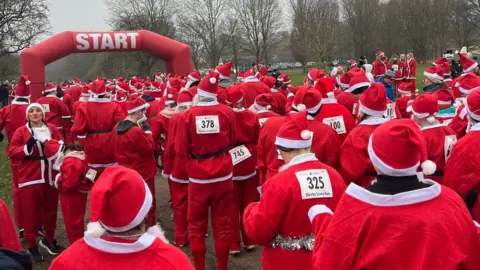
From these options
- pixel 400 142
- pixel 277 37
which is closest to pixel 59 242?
pixel 400 142

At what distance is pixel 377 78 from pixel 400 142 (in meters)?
15.3

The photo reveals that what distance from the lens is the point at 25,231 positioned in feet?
20.8

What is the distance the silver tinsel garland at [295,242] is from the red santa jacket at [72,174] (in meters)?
3.17

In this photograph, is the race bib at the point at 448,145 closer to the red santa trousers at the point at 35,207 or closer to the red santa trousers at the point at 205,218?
the red santa trousers at the point at 205,218

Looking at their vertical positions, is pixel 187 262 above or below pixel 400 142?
below

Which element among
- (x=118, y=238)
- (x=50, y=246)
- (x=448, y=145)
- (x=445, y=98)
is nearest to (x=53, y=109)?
(x=50, y=246)

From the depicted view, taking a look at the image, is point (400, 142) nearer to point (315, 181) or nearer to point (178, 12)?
point (315, 181)

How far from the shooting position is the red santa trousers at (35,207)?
6293 millimetres

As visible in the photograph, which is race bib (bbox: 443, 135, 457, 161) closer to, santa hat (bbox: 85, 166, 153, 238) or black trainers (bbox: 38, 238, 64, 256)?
santa hat (bbox: 85, 166, 153, 238)

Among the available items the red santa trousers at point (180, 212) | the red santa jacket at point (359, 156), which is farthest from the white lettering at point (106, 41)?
the red santa jacket at point (359, 156)

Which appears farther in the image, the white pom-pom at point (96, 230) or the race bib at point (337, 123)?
the race bib at point (337, 123)

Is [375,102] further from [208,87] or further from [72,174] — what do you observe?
[72,174]

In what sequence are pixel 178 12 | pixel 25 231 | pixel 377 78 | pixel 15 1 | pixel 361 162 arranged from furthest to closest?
pixel 178 12
pixel 15 1
pixel 377 78
pixel 25 231
pixel 361 162

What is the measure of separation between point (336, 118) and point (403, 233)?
11.6 feet
